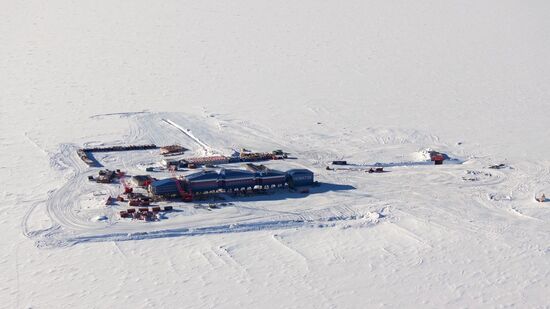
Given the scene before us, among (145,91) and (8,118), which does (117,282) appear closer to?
(8,118)

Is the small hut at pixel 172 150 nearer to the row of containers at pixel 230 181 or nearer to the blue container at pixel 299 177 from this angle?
the row of containers at pixel 230 181

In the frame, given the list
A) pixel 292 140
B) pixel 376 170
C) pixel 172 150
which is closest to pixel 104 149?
pixel 172 150

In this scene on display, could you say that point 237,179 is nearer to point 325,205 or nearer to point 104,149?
point 325,205

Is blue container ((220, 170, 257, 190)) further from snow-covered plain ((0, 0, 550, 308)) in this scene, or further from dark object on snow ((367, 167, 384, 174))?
dark object on snow ((367, 167, 384, 174))

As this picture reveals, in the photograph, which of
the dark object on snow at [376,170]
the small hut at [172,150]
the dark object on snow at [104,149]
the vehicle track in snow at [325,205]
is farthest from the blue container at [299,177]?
the dark object on snow at [104,149]

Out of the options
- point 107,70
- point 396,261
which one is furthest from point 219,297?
point 107,70

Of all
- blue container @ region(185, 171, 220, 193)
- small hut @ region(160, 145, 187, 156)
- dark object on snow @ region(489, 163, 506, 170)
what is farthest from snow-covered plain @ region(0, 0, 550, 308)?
blue container @ region(185, 171, 220, 193)
